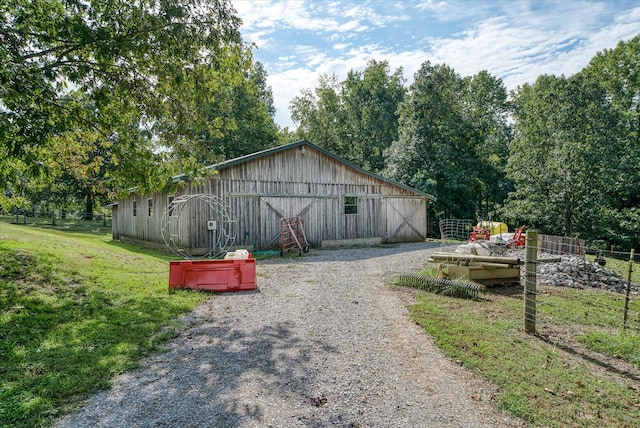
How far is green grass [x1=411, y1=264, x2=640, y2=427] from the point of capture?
12.1ft

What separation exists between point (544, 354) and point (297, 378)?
11.3 feet

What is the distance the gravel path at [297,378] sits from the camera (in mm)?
3461

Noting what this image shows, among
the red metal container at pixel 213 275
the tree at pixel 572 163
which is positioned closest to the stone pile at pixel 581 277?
the red metal container at pixel 213 275

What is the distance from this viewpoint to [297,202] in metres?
18.0

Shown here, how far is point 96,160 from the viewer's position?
30.0 ft

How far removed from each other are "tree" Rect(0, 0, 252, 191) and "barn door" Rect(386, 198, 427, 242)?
14.5m

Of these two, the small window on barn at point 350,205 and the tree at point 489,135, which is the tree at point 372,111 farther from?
the small window on barn at point 350,205

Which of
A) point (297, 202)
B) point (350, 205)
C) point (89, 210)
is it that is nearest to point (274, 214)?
point (297, 202)

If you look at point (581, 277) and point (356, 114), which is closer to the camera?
point (581, 277)

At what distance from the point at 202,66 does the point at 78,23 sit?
2302mm

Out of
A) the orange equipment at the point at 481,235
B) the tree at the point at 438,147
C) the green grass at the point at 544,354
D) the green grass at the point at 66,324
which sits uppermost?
the tree at the point at 438,147

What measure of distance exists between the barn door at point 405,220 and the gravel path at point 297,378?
1429cm

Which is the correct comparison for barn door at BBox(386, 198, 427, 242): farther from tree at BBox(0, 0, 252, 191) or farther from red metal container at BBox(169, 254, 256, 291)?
tree at BBox(0, 0, 252, 191)

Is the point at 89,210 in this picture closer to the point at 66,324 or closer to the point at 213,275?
the point at 213,275
